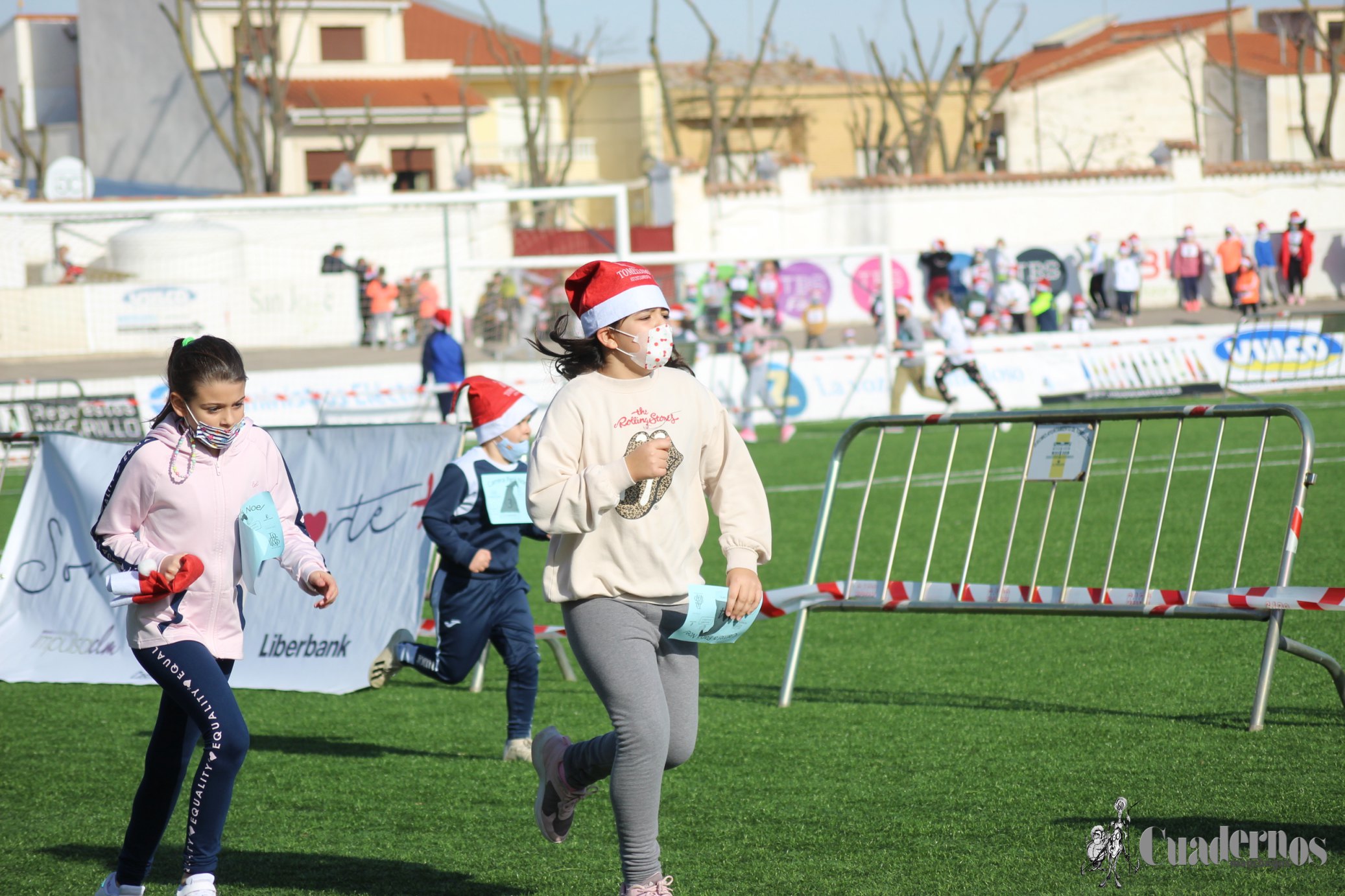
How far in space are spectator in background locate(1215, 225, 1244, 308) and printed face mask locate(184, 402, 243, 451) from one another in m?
35.0

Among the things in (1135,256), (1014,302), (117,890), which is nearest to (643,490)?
(117,890)

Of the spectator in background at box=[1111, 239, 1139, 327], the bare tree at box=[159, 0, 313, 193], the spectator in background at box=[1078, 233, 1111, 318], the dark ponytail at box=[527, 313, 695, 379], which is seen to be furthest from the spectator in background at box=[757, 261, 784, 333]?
the bare tree at box=[159, 0, 313, 193]

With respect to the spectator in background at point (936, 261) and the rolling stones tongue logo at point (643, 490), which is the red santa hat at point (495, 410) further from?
the spectator in background at point (936, 261)

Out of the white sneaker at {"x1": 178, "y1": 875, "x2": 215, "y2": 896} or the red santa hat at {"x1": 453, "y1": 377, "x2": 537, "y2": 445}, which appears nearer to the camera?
the white sneaker at {"x1": 178, "y1": 875, "x2": 215, "y2": 896}

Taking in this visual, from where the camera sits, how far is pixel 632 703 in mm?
3984

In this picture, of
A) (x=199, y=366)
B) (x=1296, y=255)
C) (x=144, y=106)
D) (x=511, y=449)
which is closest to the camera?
(x=199, y=366)

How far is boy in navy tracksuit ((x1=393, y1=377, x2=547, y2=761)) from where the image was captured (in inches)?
252

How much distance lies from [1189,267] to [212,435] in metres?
36.1

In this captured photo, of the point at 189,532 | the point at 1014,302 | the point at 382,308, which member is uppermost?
the point at 382,308

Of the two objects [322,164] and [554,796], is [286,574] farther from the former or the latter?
[322,164]

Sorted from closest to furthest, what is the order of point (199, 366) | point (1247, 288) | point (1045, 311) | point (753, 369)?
point (199, 366)
point (753, 369)
point (1045, 311)
point (1247, 288)

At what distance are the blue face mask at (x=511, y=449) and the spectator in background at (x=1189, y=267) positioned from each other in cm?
3338

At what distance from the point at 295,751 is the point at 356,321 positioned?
61.5 ft

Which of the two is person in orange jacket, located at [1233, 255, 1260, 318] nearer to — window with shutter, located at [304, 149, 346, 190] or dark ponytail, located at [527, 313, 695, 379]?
window with shutter, located at [304, 149, 346, 190]
